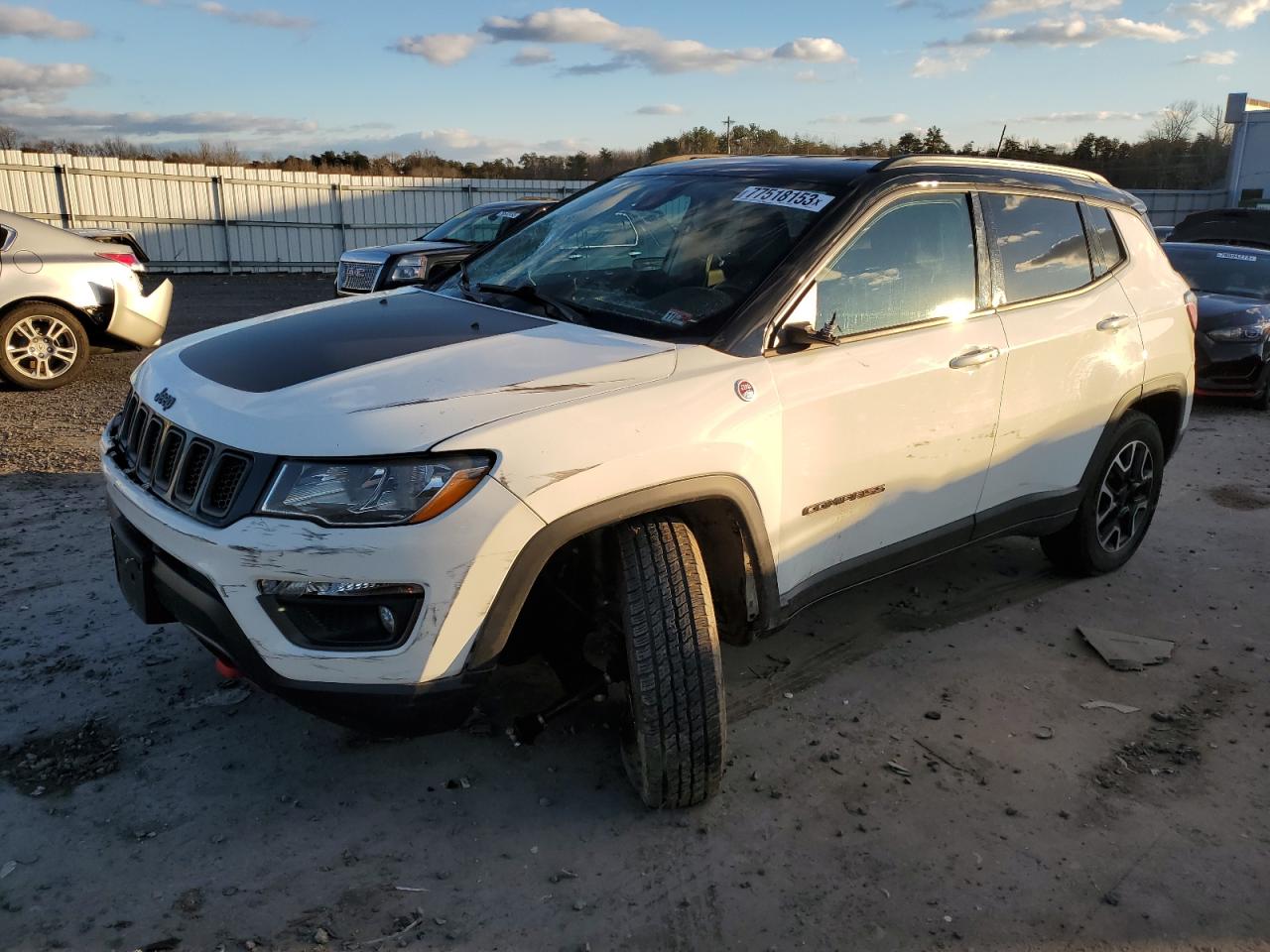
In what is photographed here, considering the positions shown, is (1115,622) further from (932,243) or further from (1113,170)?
(1113,170)

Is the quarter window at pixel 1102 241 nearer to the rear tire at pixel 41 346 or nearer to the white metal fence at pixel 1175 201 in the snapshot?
the rear tire at pixel 41 346

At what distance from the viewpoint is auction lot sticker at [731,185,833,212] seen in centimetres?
329

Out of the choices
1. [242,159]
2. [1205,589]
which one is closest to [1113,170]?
[242,159]

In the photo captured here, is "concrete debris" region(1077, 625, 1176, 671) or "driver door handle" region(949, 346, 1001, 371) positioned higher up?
"driver door handle" region(949, 346, 1001, 371)

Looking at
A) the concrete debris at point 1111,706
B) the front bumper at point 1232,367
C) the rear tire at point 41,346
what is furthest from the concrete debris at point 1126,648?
the rear tire at point 41,346

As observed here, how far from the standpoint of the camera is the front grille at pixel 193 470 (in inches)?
96.0

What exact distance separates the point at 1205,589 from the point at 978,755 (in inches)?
87.8

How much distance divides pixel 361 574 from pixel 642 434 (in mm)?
801

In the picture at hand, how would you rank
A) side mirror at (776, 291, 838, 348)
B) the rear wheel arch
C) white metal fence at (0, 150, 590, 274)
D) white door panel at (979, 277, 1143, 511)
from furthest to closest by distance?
white metal fence at (0, 150, 590, 274) → the rear wheel arch → white door panel at (979, 277, 1143, 511) → side mirror at (776, 291, 838, 348)

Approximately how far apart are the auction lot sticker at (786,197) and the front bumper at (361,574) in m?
1.57

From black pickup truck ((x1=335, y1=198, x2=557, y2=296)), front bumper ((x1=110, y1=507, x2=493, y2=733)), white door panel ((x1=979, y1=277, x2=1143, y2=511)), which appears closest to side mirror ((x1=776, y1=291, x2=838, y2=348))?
white door panel ((x1=979, y1=277, x2=1143, y2=511))

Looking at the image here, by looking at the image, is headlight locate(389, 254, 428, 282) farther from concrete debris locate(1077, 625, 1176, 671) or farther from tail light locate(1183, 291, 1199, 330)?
concrete debris locate(1077, 625, 1176, 671)

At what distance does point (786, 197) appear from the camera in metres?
3.39

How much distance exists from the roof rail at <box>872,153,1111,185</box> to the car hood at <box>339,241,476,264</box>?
820cm
